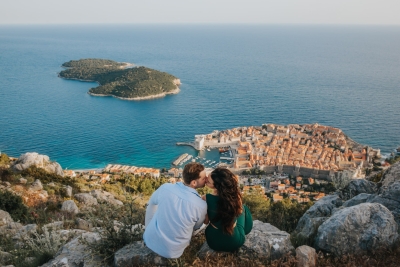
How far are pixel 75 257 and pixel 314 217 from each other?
3.38 m

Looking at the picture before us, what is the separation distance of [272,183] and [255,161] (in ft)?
18.5

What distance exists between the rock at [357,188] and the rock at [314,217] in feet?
1.01

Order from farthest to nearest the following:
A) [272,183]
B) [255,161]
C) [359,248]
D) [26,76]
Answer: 1. [26,76]
2. [255,161]
3. [272,183]
4. [359,248]

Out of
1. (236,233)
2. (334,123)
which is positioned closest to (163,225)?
(236,233)

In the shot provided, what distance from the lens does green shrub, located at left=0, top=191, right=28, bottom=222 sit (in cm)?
700

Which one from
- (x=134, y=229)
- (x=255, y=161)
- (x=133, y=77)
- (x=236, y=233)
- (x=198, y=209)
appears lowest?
(x=255, y=161)

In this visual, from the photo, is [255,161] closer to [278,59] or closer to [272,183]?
[272,183]

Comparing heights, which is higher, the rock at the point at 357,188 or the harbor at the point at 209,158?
the rock at the point at 357,188

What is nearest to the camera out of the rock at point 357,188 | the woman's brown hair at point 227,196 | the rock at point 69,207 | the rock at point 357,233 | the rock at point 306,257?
the woman's brown hair at point 227,196

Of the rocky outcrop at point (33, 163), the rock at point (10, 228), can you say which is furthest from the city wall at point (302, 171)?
the rock at point (10, 228)

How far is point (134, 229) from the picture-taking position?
3850 mm

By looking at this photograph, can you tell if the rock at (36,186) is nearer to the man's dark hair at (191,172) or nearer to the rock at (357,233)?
the man's dark hair at (191,172)

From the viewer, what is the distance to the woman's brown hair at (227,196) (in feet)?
9.83

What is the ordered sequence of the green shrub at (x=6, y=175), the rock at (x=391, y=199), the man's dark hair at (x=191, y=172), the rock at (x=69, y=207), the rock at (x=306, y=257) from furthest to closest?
the green shrub at (x=6, y=175) → the rock at (x=69, y=207) → the rock at (x=391, y=199) → the rock at (x=306, y=257) → the man's dark hair at (x=191, y=172)
